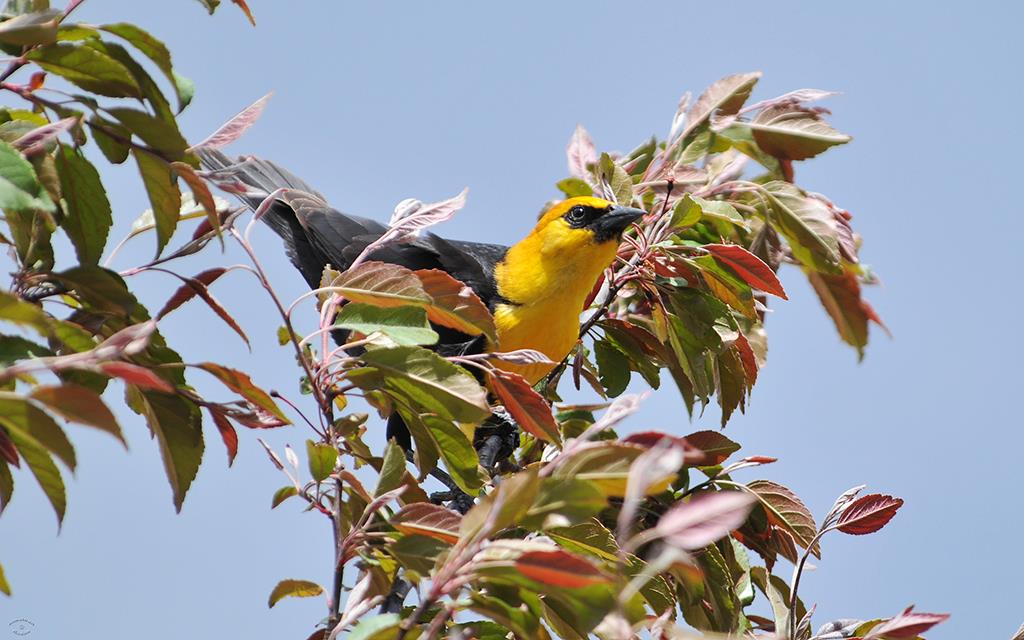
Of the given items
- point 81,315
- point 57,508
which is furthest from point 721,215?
point 57,508

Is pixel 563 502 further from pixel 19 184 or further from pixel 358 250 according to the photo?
pixel 358 250

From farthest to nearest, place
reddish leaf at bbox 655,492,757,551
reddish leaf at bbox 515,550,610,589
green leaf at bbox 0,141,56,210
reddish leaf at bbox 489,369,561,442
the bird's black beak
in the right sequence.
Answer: the bird's black beak < reddish leaf at bbox 489,369,561,442 < green leaf at bbox 0,141,56,210 < reddish leaf at bbox 515,550,610,589 < reddish leaf at bbox 655,492,757,551

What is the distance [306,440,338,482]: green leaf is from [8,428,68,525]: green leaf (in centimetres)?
42

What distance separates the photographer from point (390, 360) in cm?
197

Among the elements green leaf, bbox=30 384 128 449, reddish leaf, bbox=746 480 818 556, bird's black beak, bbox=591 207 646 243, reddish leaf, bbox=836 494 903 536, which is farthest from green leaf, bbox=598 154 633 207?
green leaf, bbox=30 384 128 449

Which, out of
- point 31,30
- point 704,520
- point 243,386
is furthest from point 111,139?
point 704,520

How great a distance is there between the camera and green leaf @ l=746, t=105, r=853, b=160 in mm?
2912

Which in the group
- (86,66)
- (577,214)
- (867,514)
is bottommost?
(867,514)

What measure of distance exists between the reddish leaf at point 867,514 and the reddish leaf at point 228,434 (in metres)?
1.40

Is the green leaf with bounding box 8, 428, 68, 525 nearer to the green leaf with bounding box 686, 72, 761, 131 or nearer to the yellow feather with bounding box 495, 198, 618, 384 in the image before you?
the green leaf with bounding box 686, 72, 761, 131

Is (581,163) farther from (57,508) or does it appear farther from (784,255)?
(57,508)

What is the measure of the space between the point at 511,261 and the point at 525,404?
2.30m

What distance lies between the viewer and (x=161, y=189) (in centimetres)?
185

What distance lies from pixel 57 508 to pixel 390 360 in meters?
0.61
